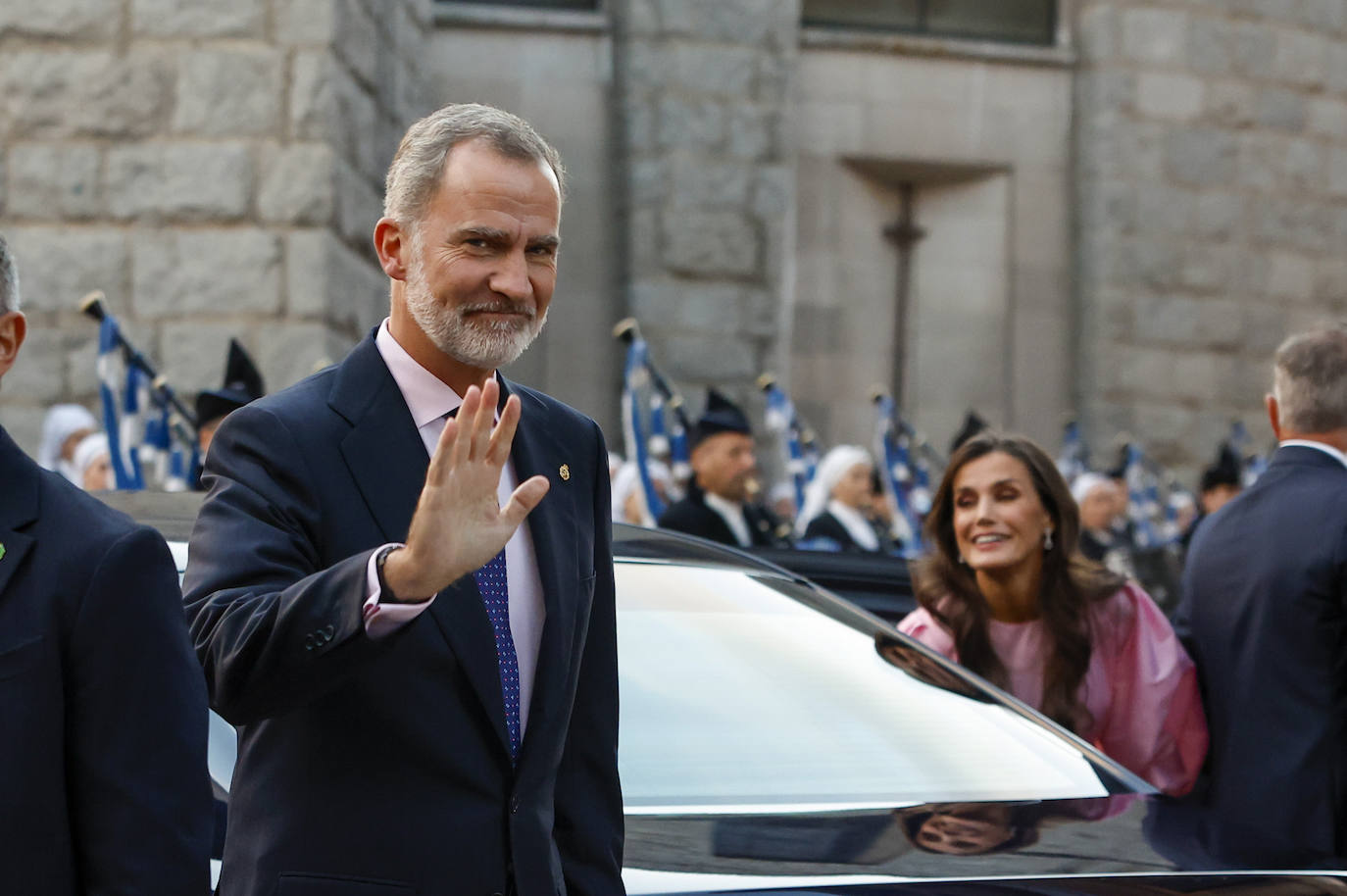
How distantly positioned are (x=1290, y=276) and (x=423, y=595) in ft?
44.2

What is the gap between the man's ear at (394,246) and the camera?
225 centimetres

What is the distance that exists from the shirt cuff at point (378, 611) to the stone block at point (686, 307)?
10463 mm

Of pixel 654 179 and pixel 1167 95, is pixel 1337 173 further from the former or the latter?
pixel 654 179

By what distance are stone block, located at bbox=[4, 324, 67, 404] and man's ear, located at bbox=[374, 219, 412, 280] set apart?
6.93 m

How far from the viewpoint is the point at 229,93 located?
866 cm

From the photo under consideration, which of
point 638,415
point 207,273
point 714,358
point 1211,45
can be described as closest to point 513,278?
point 207,273

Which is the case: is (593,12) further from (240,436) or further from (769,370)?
(240,436)

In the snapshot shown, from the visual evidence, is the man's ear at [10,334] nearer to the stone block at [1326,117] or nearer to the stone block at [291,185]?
the stone block at [291,185]

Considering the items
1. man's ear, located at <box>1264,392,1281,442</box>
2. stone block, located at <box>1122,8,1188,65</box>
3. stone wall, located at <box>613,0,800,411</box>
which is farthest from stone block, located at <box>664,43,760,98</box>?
man's ear, located at <box>1264,392,1281,442</box>

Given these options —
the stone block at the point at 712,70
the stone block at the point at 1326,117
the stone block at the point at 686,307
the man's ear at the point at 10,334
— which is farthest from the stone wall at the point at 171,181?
the stone block at the point at 1326,117

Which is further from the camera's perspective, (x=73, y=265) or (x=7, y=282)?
(x=73, y=265)

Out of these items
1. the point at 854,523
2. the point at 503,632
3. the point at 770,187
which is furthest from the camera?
the point at 770,187

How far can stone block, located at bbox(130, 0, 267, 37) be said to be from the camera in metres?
8.65

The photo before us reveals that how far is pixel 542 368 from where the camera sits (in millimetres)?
12875
